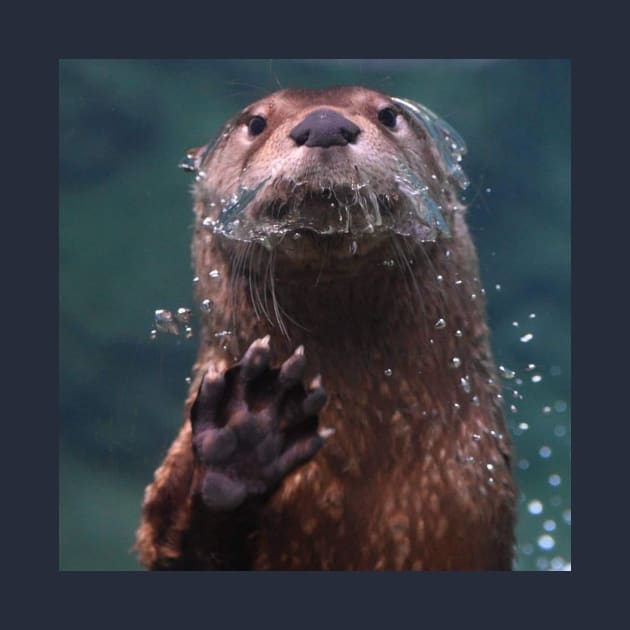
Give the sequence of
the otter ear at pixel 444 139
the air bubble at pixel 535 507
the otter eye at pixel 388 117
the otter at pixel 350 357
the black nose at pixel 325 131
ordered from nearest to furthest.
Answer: the black nose at pixel 325 131 → the otter at pixel 350 357 → the otter eye at pixel 388 117 → the otter ear at pixel 444 139 → the air bubble at pixel 535 507

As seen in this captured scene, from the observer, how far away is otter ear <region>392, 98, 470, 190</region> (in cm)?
257

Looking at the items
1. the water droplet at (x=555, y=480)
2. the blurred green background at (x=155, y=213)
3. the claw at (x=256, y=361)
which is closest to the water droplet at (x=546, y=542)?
the blurred green background at (x=155, y=213)

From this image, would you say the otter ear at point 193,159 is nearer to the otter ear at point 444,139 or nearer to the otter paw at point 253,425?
the otter ear at point 444,139

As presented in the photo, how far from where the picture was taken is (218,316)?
8.40 ft

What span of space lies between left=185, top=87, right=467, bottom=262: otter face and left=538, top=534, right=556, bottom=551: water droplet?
1144mm

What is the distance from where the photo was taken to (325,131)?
6.70 ft

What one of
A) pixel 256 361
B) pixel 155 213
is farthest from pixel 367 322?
pixel 155 213

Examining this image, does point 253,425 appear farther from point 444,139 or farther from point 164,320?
point 444,139

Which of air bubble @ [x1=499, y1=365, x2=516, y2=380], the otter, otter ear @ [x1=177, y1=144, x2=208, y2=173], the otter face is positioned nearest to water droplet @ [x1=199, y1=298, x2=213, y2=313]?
the otter

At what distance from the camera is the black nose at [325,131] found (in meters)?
2.04

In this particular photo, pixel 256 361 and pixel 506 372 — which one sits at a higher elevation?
pixel 506 372

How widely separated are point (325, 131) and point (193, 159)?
0.76 meters

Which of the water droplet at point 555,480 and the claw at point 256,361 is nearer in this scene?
the claw at point 256,361

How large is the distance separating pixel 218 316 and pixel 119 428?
0.46 metres
